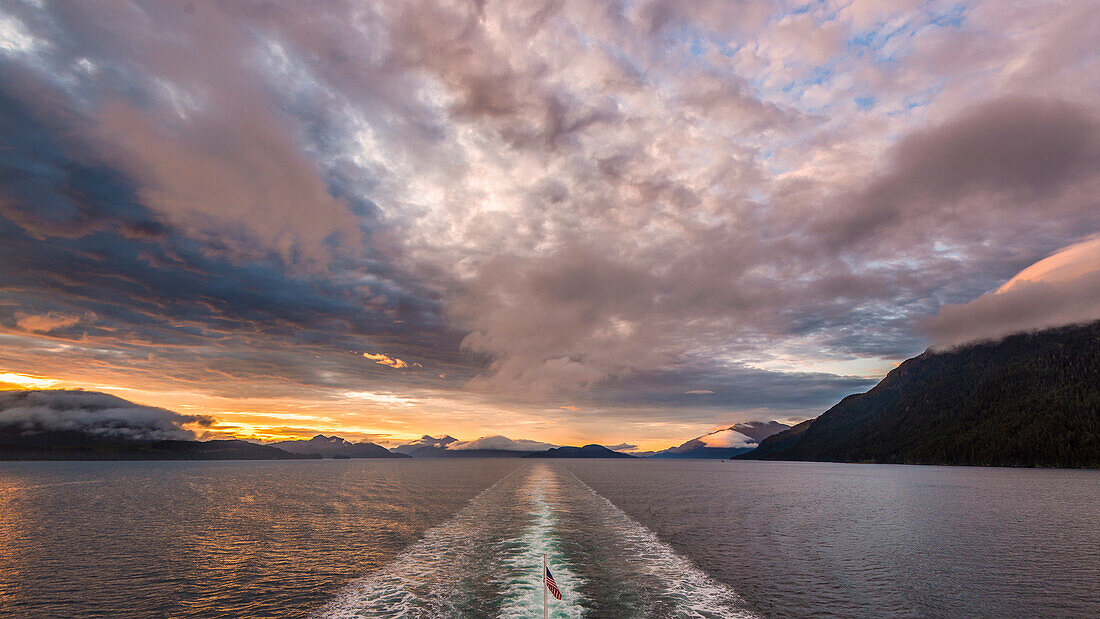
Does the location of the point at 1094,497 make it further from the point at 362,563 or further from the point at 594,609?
the point at 362,563

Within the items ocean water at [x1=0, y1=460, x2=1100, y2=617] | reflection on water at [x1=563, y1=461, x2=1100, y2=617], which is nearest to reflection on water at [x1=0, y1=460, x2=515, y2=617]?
ocean water at [x1=0, y1=460, x2=1100, y2=617]

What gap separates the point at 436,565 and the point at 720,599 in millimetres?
18119

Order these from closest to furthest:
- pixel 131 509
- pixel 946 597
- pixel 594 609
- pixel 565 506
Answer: pixel 594 609, pixel 946 597, pixel 565 506, pixel 131 509

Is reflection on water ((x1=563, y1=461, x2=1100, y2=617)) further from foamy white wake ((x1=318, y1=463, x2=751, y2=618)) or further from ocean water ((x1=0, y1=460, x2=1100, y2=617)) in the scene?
foamy white wake ((x1=318, y1=463, x2=751, y2=618))

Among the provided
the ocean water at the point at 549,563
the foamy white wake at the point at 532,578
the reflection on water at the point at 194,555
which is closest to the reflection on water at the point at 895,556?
the ocean water at the point at 549,563

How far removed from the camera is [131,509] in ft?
238

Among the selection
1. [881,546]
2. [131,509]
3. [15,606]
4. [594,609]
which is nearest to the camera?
[594,609]

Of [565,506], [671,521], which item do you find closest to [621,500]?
[565,506]

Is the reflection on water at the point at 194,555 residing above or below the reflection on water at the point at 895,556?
below

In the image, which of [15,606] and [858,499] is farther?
[858,499]

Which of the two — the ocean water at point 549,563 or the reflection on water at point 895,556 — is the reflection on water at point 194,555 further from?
the reflection on water at point 895,556

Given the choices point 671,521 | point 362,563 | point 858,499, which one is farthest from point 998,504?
point 362,563

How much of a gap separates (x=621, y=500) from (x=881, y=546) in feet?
141

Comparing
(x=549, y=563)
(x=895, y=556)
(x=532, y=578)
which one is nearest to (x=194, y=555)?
(x=549, y=563)
